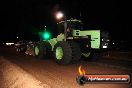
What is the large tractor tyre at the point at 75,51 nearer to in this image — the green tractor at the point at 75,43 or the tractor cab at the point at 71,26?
the green tractor at the point at 75,43

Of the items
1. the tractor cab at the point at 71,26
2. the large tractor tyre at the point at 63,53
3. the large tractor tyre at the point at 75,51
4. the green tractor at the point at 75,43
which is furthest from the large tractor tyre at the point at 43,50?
the large tractor tyre at the point at 75,51

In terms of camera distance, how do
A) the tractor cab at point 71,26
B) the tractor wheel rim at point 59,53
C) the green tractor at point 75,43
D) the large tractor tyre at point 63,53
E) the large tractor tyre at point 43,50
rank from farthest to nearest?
the large tractor tyre at point 43,50, the tractor cab at point 71,26, the tractor wheel rim at point 59,53, the green tractor at point 75,43, the large tractor tyre at point 63,53

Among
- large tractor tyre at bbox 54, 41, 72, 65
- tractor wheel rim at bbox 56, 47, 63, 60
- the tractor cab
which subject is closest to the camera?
large tractor tyre at bbox 54, 41, 72, 65

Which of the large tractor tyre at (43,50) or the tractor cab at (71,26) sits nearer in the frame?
the tractor cab at (71,26)

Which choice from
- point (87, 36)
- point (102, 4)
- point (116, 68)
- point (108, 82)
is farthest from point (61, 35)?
point (102, 4)

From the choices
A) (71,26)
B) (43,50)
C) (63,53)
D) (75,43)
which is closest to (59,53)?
(63,53)

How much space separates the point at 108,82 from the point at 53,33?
8471 mm

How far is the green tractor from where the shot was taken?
13.8 meters

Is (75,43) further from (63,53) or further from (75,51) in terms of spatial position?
(63,53)

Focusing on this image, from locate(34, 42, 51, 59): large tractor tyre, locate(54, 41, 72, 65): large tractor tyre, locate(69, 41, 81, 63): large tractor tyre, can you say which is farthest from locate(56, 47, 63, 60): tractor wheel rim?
locate(34, 42, 51, 59): large tractor tyre

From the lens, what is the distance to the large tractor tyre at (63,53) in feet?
44.7

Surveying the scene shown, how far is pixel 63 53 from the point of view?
13.8 m

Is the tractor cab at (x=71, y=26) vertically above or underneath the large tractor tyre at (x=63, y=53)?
above

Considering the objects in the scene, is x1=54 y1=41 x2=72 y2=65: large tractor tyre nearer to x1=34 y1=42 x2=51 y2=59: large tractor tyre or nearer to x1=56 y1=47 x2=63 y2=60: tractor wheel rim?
x1=56 y1=47 x2=63 y2=60: tractor wheel rim
